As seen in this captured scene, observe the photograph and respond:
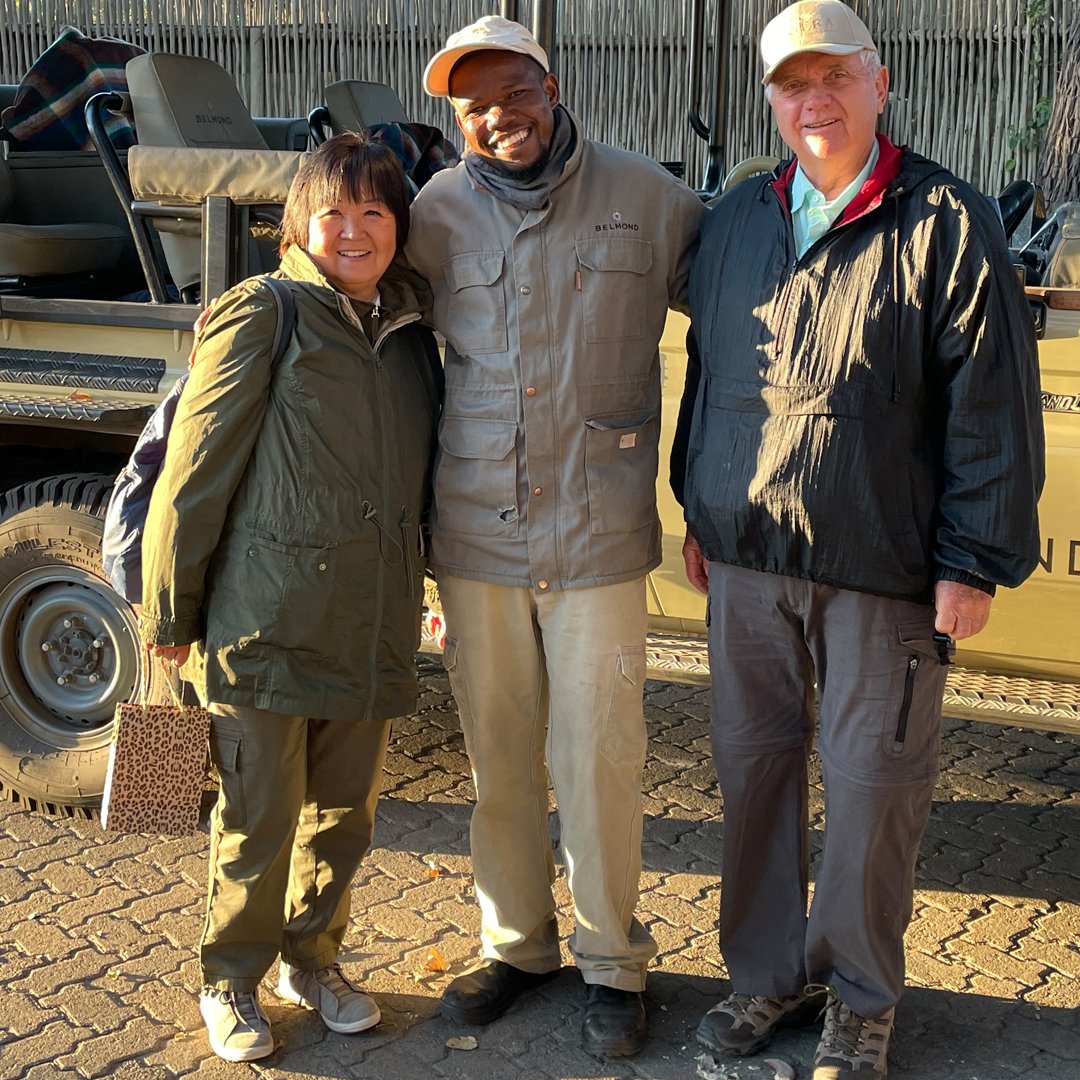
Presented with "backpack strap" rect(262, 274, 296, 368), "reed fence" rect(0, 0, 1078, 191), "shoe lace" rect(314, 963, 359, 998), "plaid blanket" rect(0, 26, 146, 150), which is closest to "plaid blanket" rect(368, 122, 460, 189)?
"backpack strap" rect(262, 274, 296, 368)

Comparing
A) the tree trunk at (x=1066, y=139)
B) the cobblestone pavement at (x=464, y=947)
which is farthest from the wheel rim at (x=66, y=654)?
the tree trunk at (x=1066, y=139)

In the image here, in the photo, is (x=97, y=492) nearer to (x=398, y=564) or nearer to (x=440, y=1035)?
(x=398, y=564)

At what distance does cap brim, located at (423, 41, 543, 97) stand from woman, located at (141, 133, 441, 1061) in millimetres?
188

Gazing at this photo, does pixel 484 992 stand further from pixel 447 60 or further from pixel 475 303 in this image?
pixel 447 60

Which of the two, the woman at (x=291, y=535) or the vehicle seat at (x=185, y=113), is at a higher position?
the vehicle seat at (x=185, y=113)

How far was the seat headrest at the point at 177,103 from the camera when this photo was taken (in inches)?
189

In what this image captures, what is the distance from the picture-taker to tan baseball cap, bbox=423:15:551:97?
9.98ft

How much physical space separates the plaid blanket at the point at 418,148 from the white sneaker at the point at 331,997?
2.32m

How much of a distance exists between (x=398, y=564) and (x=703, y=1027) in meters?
1.24

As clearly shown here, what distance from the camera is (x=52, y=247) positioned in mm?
5070

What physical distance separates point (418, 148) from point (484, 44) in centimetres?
151

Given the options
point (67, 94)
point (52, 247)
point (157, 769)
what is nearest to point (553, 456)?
point (157, 769)

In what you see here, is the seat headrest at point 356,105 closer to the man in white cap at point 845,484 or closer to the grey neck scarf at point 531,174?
the grey neck scarf at point 531,174

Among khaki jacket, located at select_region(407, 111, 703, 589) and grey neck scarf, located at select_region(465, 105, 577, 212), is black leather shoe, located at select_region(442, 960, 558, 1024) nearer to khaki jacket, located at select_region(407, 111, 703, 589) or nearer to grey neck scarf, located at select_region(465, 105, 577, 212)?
khaki jacket, located at select_region(407, 111, 703, 589)
